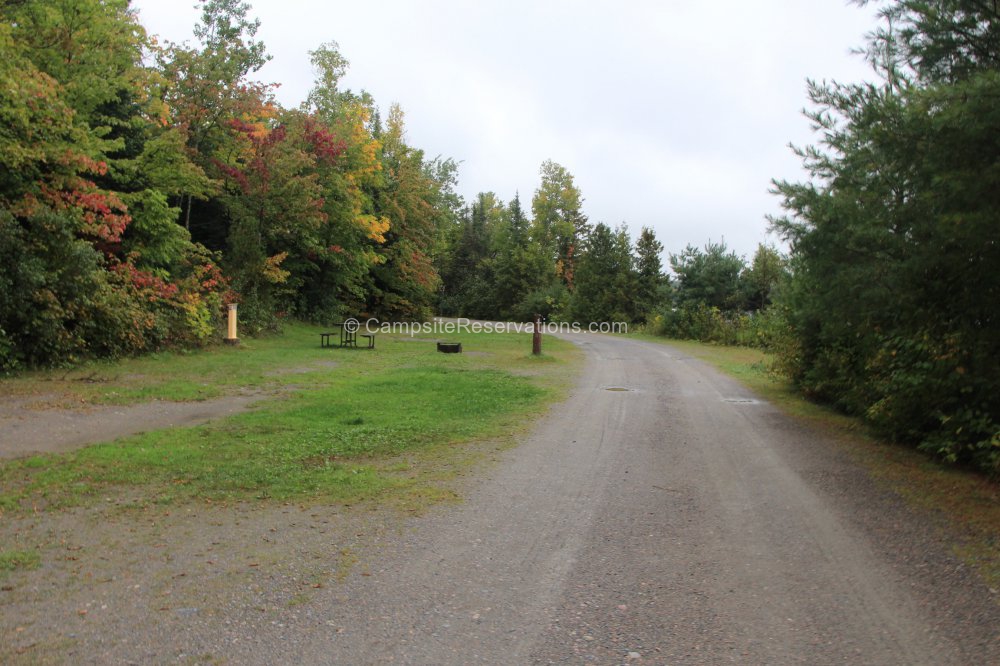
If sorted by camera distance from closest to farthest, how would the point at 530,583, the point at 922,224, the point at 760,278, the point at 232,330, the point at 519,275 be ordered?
1. the point at 530,583
2. the point at 922,224
3. the point at 232,330
4. the point at 760,278
5. the point at 519,275

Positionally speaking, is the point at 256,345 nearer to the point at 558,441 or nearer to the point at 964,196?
the point at 558,441

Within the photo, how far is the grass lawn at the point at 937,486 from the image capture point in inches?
173

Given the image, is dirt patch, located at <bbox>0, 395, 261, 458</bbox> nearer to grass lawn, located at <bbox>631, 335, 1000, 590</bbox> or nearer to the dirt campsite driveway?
the dirt campsite driveway

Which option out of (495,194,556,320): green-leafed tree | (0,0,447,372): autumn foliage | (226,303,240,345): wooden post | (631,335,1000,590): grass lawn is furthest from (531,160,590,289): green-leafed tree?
(631,335,1000,590): grass lawn

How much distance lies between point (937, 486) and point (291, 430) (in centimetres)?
683

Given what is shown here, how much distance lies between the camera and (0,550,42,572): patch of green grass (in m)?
3.77

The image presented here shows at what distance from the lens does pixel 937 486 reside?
5977 millimetres

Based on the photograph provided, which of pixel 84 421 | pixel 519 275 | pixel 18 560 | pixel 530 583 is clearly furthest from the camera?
pixel 519 275

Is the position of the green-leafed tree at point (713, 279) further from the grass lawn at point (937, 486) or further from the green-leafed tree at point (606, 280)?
the grass lawn at point (937, 486)

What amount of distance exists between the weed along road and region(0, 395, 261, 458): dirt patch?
456cm

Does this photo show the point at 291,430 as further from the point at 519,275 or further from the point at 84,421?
the point at 519,275

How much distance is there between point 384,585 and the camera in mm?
3656

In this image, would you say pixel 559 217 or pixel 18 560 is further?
pixel 559 217

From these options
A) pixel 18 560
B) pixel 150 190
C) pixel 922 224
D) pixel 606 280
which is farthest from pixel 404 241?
pixel 18 560
